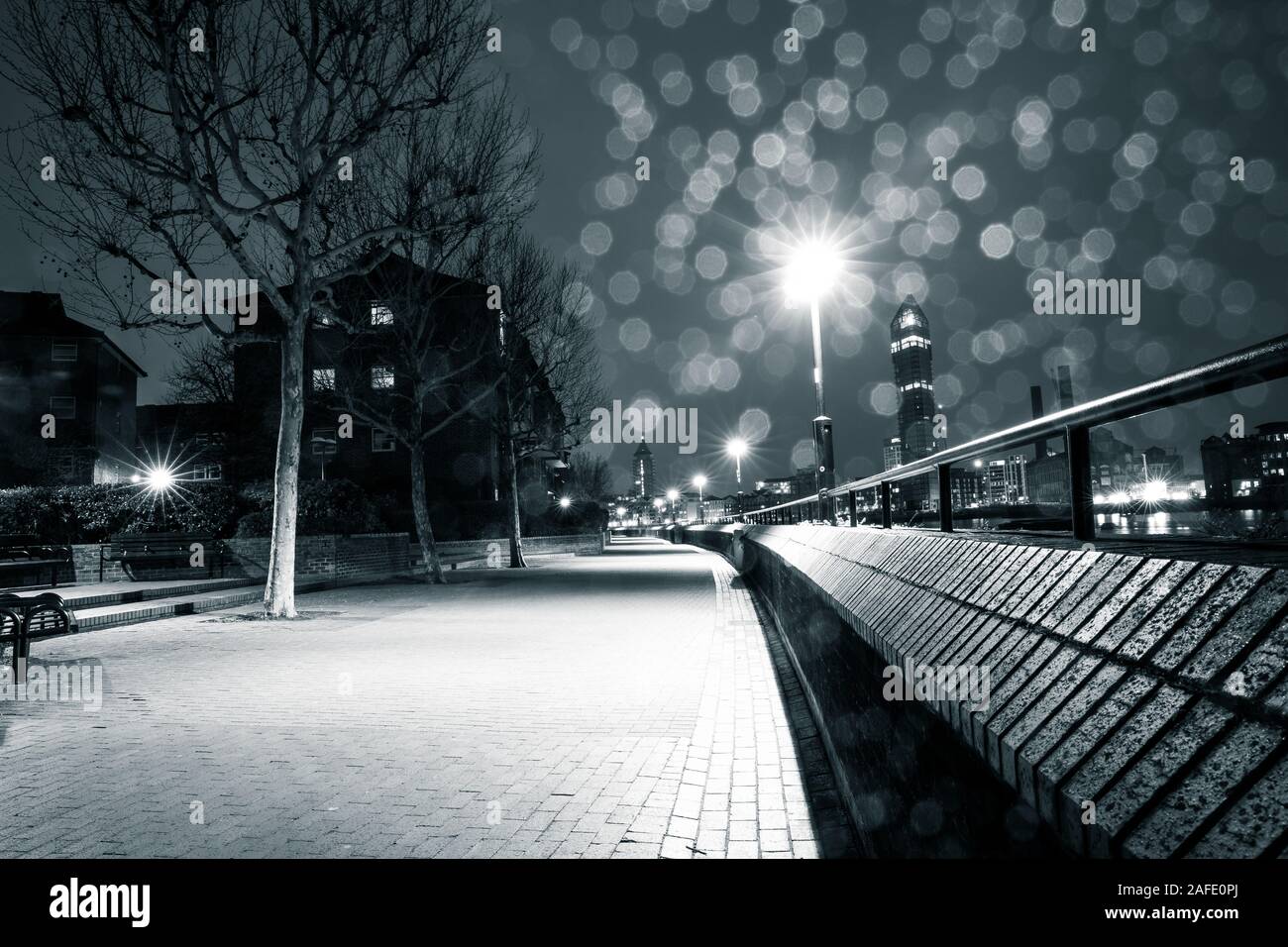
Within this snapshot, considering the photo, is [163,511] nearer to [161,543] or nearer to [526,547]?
[161,543]

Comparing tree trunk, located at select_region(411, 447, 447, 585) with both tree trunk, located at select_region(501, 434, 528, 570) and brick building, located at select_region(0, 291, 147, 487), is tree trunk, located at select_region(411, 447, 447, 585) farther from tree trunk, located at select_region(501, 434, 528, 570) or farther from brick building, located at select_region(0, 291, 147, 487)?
brick building, located at select_region(0, 291, 147, 487)

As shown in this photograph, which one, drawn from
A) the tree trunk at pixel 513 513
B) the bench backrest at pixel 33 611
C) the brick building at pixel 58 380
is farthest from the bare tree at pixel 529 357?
the brick building at pixel 58 380

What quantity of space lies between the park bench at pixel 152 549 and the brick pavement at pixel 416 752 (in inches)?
374

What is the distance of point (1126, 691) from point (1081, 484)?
137 cm

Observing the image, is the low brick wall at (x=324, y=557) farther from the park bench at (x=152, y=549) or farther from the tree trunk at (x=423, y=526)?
the tree trunk at (x=423, y=526)

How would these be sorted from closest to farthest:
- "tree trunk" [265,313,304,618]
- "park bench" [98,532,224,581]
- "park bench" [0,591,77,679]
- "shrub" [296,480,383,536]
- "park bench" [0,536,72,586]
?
"park bench" [0,591,77,679], "tree trunk" [265,313,304,618], "park bench" [0,536,72,586], "park bench" [98,532,224,581], "shrub" [296,480,383,536]

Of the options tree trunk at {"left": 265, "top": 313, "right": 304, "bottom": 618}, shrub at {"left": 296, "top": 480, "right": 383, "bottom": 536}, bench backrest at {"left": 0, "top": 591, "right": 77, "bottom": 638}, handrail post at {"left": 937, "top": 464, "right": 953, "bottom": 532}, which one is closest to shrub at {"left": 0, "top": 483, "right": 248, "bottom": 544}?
shrub at {"left": 296, "top": 480, "right": 383, "bottom": 536}

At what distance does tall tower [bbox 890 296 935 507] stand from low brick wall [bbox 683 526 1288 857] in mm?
39811

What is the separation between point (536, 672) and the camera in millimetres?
7383

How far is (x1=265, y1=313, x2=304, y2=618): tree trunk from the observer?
39.9 ft

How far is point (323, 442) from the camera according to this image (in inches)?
1142
